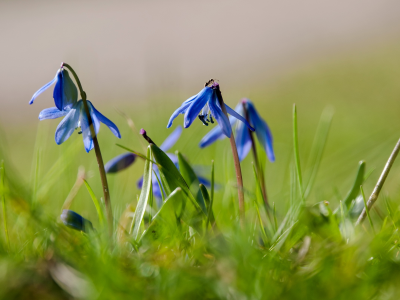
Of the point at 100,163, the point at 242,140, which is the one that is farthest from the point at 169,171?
the point at 242,140

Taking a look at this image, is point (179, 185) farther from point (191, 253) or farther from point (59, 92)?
point (59, 92)

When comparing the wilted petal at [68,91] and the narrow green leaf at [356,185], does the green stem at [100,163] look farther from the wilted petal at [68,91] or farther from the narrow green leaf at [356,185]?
the narrow green leaf at [356,185]

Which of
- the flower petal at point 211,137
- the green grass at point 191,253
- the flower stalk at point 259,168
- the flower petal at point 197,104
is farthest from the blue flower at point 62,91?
the flower stalk at point 259,168

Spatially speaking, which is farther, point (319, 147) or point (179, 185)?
point (319, 147)

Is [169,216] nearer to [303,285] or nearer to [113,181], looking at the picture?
[303,285]

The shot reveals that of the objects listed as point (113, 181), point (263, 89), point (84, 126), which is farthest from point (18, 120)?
point (84, 126)

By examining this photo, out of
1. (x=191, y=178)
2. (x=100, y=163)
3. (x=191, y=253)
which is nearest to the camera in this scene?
(x=191, y=253)

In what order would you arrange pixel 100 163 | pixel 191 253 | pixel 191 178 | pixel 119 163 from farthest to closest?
pixel 119 163 → pixel 191 178 → pixel 100 163 → pixel 191 253
